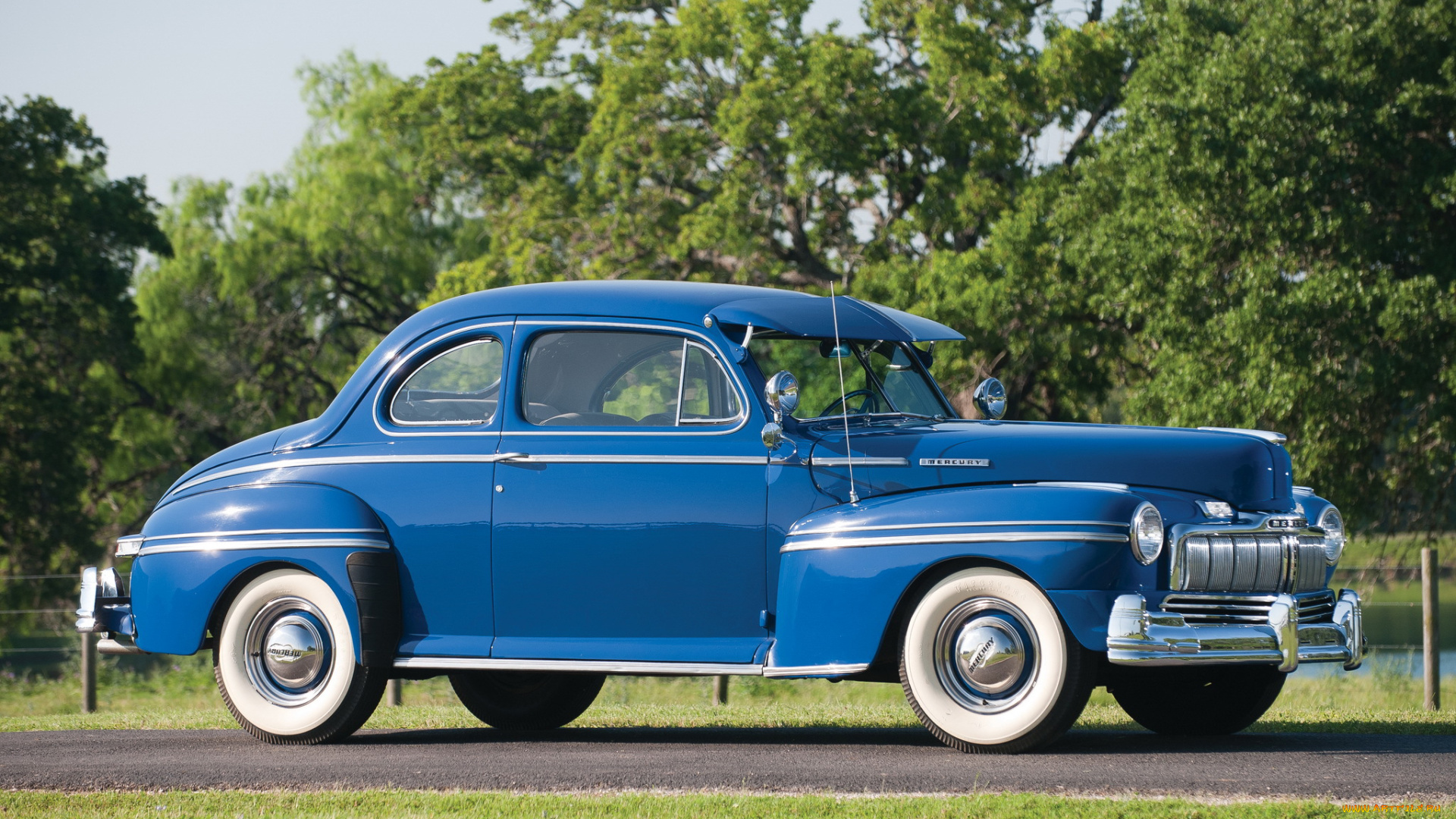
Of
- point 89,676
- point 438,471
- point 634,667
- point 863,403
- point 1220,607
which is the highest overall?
point 863,403

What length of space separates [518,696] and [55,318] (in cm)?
2523

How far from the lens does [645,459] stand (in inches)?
291

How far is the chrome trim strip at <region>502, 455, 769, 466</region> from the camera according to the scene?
727 cm

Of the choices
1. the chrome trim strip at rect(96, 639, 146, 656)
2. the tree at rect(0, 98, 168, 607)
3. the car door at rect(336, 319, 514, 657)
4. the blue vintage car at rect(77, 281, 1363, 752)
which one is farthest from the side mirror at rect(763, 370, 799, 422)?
the tree at rect(0, 98, 168, 607)

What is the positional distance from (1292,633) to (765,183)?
2031 cm

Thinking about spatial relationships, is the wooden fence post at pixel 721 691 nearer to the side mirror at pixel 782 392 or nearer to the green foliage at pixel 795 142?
the side mirror at pixel 782 392

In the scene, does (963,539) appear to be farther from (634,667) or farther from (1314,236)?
(1314,236)

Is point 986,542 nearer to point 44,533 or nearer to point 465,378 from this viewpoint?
point 465,378

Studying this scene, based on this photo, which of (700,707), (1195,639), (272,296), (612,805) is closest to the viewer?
(612,805)

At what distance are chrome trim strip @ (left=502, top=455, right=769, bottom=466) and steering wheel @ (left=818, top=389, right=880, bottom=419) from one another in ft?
1.91

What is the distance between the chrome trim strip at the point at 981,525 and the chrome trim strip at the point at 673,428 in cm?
68

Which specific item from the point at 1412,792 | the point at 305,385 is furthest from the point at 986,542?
the point at 305,385

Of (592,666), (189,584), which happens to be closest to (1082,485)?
(592,666)

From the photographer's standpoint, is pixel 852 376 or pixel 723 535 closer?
pixel 723 535
